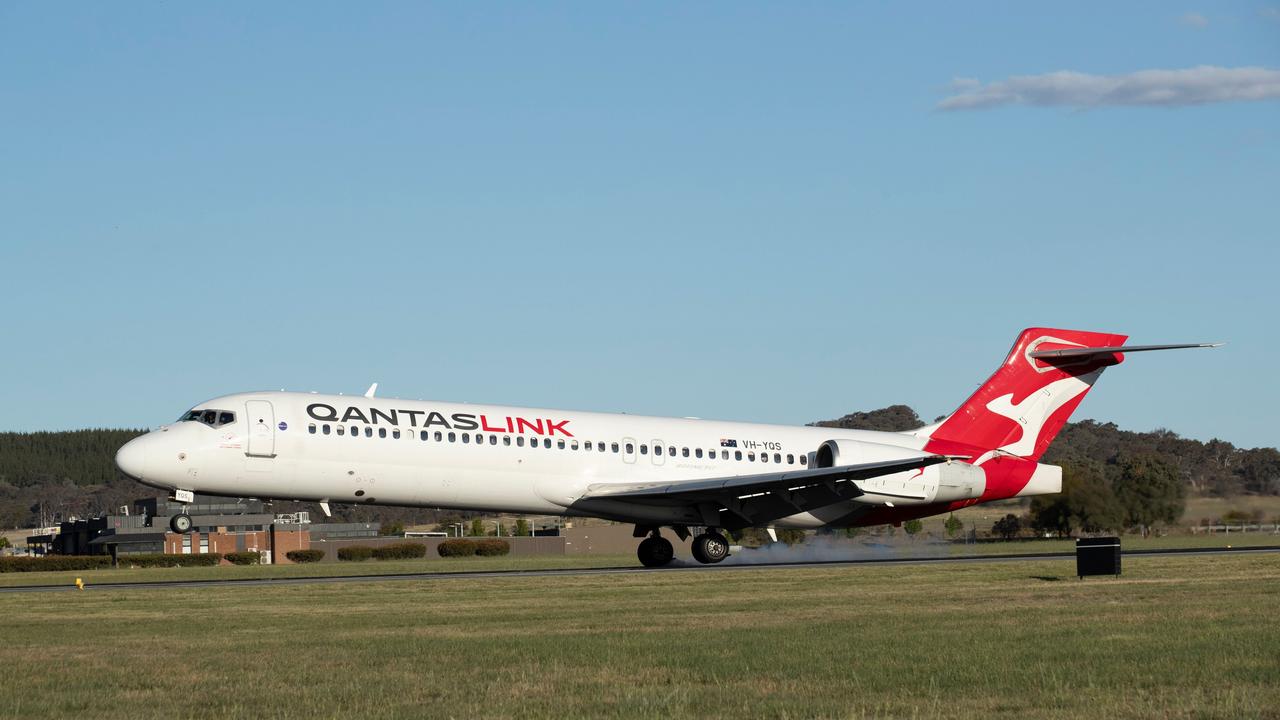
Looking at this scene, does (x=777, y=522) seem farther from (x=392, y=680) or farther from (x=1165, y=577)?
(x=392, y=680)

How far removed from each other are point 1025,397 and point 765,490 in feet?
33.7

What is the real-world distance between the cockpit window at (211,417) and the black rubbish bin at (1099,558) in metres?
19.4

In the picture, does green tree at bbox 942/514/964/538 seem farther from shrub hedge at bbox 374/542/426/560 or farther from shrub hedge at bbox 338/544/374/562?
shrub hedge at bbox 338/544/374/562

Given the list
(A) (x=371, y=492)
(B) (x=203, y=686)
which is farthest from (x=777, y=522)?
(B) (x=203, y=686)

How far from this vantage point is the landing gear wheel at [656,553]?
129 feet

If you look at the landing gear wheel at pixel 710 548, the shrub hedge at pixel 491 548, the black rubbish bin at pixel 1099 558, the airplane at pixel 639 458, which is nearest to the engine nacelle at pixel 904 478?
the airplane at pixel 639 458

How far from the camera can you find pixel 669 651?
56.6 ft

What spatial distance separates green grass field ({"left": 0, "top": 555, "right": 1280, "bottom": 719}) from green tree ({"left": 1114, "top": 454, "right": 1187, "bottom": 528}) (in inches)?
622

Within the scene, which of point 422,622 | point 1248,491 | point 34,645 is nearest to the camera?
point 34,645

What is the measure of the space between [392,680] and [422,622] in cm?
720

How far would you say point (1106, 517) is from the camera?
45438mm

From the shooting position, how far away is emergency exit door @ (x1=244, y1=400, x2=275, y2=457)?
34594mm

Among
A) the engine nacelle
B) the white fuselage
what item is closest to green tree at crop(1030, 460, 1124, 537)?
the engine nacelle

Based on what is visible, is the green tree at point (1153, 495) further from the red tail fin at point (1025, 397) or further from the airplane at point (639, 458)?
the red tail fin at point (1025, 397)
